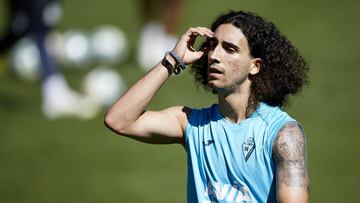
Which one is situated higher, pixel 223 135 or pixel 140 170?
pixel 223 135

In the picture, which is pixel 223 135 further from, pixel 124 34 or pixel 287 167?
pixel 124 34

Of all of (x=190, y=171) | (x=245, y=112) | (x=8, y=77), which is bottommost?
(x=8, y=77)

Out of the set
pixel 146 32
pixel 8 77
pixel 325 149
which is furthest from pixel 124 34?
pixel 325 149

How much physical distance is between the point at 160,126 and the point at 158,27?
999cm

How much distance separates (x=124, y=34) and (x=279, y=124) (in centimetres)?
1192

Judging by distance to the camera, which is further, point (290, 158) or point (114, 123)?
point (114, 123)

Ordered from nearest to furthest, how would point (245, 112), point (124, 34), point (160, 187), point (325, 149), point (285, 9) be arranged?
point (245, 112)
point (160, 187)
point (325, 149)
point (124, 34)
point (285, 9)

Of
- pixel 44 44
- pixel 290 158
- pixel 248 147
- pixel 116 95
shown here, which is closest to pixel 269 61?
pixel 248 147

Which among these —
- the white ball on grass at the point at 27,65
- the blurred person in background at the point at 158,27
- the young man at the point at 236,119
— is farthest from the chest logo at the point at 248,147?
the blurred person in background at the point at 158,27

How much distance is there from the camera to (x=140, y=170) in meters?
11.8

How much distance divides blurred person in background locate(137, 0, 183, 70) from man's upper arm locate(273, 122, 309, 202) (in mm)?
10182

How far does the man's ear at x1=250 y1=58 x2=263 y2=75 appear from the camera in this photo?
6.27 meters

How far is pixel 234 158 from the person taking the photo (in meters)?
6.07

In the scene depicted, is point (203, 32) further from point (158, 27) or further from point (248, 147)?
point (158, 27)
